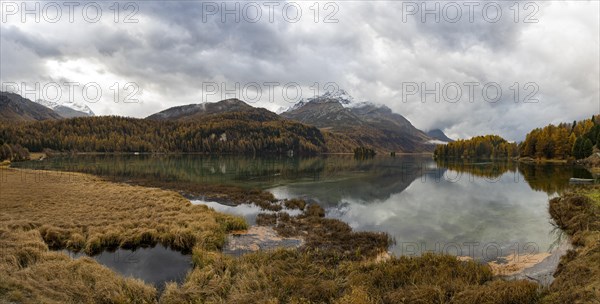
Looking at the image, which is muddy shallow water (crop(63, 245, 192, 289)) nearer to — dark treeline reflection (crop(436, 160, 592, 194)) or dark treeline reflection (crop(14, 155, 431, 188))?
dark treeline reflection (crop(14, 155, 431, 188))

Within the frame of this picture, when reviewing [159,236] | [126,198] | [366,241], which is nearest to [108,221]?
[159,236]

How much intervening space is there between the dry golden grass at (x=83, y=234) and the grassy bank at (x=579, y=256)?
1653 centimetres

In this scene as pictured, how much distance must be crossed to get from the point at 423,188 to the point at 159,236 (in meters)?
48.6

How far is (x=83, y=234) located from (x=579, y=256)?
99.5ft

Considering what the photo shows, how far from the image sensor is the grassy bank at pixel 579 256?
11.3 metres

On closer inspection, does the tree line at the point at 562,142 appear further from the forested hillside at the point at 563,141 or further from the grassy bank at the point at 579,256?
the grassy bank at the point at 579,256

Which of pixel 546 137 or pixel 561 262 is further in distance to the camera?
pixel 546 137

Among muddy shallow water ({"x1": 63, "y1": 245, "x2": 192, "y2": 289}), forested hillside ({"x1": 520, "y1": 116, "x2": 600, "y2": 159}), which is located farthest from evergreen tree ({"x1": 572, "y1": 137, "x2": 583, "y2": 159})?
muddy shallow water ({"x1": 63, "y1": 245, "x2": 192, "y2": 289})

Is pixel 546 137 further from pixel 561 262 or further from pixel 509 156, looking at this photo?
pixel 561 262

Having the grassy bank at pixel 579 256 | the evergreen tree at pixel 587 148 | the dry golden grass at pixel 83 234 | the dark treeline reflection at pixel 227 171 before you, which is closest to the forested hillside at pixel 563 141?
the evergreen tree at pixel 587 148

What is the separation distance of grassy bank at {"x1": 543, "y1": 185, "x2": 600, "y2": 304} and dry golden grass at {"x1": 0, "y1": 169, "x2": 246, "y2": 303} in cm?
1653

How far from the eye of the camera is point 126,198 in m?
34.2

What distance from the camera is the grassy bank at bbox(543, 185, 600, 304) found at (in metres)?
11.3

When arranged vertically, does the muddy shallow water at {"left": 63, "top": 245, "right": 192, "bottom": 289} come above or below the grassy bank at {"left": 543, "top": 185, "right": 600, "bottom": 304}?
below
